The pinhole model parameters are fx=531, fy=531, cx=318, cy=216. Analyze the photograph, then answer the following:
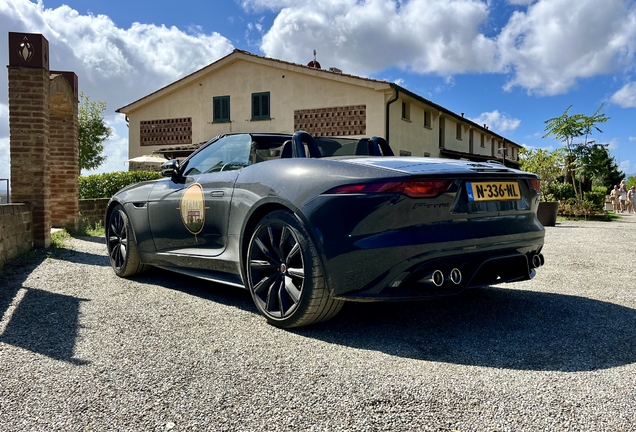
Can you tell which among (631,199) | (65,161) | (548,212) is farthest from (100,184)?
(631,199)

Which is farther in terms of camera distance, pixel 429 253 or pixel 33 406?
pixel 429 253

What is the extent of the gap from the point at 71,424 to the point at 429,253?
1.91 m

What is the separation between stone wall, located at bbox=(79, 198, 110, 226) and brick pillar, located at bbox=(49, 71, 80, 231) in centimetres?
115

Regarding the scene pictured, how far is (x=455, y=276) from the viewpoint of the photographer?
301cm

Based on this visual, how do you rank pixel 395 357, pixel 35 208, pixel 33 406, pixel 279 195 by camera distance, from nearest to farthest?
pixel 33 406, pixel 395 357, pixel 279 195, pixel 35 208

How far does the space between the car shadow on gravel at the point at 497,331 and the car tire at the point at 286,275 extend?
0.17 m

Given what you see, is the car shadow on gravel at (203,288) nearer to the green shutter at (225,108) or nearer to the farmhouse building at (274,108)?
the farmhouse building at (274,108)

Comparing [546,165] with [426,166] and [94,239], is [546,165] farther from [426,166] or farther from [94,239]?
[426,166]

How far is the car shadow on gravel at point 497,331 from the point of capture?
9.21 ft

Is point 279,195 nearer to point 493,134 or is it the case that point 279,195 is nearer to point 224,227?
point 224,227

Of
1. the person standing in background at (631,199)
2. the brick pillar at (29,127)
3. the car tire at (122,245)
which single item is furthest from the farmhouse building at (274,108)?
the car tire at (122,245)

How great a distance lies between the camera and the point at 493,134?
37438 millimetres

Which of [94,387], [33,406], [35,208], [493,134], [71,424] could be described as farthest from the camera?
[493,134]

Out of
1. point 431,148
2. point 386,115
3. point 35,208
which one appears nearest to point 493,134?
point 431,148
